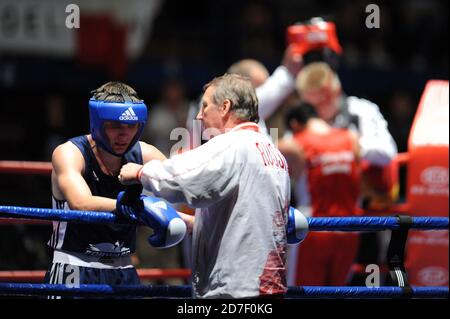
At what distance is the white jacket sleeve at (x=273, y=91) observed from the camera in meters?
5.57

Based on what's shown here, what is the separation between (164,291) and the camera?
387cm

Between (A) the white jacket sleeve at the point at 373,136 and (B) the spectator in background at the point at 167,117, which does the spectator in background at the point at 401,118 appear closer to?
(B) the spectator in background at the point at 167,117

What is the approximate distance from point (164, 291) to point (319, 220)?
2.27 ft

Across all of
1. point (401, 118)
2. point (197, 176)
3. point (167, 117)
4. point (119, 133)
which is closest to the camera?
point (197, 176)

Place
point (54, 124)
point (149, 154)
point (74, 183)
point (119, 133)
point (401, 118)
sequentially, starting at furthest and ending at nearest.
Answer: point (401, 118), point (54, 124), point (149, 154), point (119, 133), point (74, 183)

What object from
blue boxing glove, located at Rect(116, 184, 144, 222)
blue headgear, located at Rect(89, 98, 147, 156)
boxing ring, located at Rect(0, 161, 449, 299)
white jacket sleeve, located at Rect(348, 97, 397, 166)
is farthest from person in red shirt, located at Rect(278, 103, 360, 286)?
blue boxing glove, located at Rect(116, 184, 144, 222)

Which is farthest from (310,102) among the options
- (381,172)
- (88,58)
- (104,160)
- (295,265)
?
(88,58)

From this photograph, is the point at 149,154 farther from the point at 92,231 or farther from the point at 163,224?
the point at 163,224

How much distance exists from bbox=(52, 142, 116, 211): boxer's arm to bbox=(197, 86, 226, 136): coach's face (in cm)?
49

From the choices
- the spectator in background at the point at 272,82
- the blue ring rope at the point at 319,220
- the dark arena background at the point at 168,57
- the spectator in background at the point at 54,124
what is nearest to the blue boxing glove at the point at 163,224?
the blue ring rope at the point at 319,220

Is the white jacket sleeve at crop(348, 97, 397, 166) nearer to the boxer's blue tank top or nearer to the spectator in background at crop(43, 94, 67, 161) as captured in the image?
the boxer's blue tank top

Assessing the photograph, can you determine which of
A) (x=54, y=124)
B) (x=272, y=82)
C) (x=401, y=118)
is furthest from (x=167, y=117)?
(x=272, y=82)

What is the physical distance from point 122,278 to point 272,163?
0.88 metres
